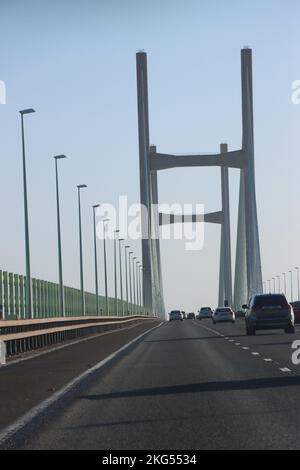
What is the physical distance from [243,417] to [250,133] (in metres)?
92.4

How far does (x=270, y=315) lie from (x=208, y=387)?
2803 cm

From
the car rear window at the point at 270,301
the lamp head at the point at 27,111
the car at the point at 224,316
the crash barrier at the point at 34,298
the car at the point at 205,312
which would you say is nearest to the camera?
the crash barrier at the point at 34,298

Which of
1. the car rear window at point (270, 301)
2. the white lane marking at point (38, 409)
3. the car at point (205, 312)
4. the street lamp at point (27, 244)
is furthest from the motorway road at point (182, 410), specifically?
the car at point (205, 312)

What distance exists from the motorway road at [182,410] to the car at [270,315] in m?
20.4

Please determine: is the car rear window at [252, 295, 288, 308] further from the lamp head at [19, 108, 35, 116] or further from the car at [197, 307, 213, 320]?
the car at [197, 307, 213, 320]

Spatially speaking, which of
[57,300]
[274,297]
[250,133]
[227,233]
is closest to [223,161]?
[250,133]

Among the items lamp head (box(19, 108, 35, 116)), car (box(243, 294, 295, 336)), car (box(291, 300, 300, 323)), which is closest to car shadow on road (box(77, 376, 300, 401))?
car (box(243, 294, 295, 336))

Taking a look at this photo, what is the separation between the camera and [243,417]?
45.3 ft

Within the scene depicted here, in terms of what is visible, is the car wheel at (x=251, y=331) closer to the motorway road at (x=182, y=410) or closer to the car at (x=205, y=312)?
the motorway road at (x=182, y=410)

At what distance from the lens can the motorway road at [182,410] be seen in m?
11.8

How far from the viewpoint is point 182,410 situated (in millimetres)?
14898

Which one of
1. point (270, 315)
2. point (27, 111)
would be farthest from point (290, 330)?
point (27, 111)
